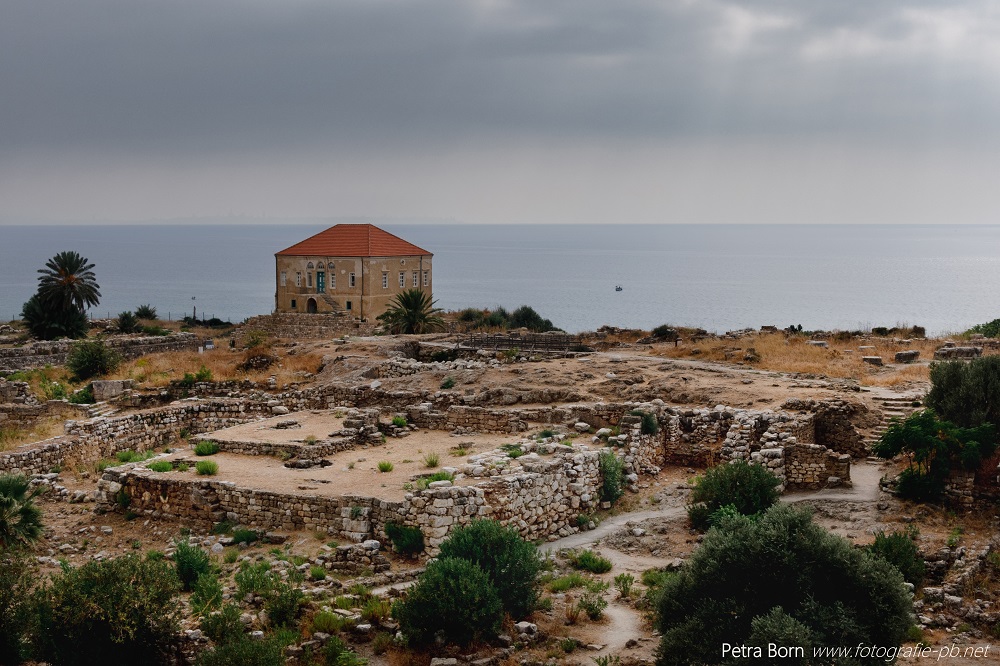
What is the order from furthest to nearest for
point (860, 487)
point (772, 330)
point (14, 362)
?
point (772, 330) < point (14, 362) < point (860, 487)

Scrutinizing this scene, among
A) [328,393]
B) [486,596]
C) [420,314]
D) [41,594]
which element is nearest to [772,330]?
[420,314]

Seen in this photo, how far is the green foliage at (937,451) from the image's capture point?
16.4 meters

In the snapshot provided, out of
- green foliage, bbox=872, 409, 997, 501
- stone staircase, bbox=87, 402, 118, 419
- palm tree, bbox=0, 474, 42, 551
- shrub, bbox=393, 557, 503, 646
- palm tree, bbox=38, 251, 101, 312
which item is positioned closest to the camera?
shrub, bbox=393, 557, 503, 646

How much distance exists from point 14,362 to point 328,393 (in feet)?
58.1

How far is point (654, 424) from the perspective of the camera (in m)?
20.0

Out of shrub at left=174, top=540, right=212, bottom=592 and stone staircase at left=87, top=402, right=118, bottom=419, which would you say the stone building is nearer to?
stone staircase at left=87, top=402, right=118, bottom=419

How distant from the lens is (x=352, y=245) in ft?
212

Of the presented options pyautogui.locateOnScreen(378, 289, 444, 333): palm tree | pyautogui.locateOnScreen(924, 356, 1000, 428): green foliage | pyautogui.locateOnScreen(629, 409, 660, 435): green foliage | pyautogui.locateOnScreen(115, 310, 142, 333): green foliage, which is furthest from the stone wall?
pyautogui.locateOnScreen(924, 356, 1000, 428): green foliage

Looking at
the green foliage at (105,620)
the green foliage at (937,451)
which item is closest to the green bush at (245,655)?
the green foliage at (105,620)

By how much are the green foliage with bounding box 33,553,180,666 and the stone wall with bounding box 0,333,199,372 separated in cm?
2697

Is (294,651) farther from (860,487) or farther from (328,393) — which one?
(328,393)

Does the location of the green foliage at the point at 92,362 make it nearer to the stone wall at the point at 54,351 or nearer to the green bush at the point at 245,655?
the stone wall at the point at 54,351

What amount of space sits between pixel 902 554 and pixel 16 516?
13.4m

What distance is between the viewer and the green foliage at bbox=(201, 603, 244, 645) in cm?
1158
